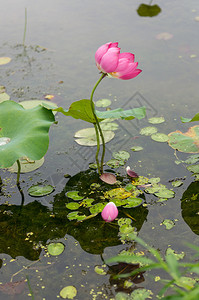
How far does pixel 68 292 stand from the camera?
4.37ft

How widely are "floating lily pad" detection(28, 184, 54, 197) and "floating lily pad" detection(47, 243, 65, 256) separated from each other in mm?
293

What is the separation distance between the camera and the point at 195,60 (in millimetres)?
2729

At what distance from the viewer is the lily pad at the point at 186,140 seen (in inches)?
75.2

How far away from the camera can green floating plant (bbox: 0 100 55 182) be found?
1.54 meters

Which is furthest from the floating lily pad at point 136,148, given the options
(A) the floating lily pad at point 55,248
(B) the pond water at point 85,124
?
(A) the floating lily pad at point 55,248

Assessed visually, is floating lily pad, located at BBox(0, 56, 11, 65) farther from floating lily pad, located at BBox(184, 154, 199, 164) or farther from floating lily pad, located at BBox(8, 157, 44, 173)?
floating lily pad, located at BBox(184, 154, 199, 164)

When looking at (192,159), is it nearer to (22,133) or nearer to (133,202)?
(133,202)

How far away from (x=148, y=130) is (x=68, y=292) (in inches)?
40.9

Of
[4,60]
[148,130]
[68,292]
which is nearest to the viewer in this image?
[68,292]

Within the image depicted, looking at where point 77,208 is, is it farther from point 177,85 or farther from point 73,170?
point 177,85

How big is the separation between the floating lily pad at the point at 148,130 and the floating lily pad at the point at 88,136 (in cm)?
16

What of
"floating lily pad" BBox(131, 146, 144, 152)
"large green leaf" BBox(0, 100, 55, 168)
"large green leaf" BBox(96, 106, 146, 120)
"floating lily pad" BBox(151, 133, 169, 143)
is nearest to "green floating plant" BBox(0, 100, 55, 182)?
"large green leaf" BBox(0, 100, 55, 168)

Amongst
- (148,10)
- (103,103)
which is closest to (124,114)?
(103,103)

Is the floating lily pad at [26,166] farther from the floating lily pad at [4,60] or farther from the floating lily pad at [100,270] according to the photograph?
the floating lily pad at [4,60]
